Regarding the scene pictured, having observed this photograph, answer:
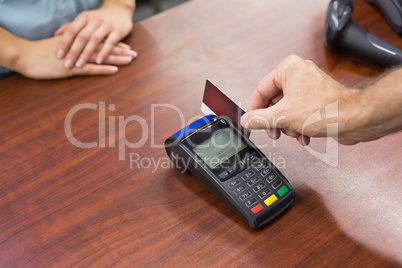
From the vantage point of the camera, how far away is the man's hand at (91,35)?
882 mm

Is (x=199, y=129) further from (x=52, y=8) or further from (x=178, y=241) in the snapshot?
(x=52, y=8)

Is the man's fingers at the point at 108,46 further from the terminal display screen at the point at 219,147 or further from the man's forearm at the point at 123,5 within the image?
the terminal display screen at the point at 219,147

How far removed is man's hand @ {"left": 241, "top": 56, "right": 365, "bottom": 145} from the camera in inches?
23.1

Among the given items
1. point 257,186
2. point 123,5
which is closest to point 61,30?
point 123,5

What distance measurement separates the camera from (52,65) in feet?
2.85

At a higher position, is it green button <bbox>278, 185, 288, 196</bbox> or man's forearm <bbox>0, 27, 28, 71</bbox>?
green button <bbox>278, 185, 288, 196</bbox>

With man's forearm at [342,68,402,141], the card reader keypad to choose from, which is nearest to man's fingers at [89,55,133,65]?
the card reader keypad

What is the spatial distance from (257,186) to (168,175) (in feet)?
0.51

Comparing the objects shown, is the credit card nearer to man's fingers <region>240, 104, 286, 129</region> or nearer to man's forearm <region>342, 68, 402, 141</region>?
man's fingers <region>240, 104, 286, 129</region>

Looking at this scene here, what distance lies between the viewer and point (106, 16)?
37.8 inches

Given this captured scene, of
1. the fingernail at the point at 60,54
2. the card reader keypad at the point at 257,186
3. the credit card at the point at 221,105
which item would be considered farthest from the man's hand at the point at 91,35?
the card reader keypad at the point at 257,186

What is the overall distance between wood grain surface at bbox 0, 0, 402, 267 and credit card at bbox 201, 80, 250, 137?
0.24ft

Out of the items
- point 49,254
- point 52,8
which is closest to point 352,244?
point 49,254

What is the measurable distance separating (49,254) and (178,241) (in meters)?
0.19
